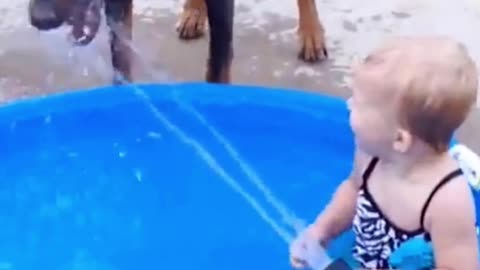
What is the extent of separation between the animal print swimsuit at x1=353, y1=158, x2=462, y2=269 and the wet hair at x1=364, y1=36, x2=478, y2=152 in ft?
0.45

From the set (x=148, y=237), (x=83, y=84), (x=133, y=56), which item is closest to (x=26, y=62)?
(x=83, y=84)

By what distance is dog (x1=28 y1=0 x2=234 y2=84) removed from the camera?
2.42 meters

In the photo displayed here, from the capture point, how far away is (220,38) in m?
2.71

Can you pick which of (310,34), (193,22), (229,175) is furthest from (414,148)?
(193,22)

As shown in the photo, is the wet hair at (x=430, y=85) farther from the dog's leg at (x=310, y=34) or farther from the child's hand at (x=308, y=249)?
the dog's leg at (x=310, y=34)

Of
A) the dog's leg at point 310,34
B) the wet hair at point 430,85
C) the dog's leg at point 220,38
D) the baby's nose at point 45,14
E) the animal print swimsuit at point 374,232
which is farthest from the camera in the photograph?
the dog's leg at point 310,34

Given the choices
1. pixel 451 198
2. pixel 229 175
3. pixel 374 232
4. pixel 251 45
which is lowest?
pixel 251 45

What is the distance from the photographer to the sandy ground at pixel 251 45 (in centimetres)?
304

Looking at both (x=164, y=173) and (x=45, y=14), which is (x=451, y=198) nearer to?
(x=164, y=173)

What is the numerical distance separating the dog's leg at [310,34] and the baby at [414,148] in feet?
4.13

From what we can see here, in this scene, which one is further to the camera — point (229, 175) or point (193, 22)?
point (193, 22)

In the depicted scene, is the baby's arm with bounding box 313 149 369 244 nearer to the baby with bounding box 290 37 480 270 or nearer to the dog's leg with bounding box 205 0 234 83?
the baby with bounding box 290 37 480 270

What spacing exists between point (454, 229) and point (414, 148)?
Answer: 131 millimetres

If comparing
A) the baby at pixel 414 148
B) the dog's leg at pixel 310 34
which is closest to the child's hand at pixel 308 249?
the baby at pixel 414 148
